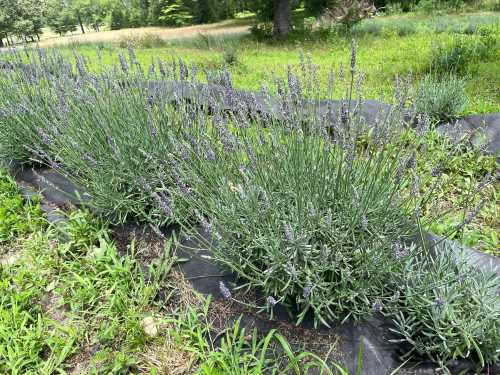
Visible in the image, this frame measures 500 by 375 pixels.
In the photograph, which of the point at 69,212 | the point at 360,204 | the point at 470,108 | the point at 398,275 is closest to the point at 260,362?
the point at 398,275

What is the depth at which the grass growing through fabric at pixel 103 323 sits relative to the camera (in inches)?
65.9

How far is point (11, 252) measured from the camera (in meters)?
2.69

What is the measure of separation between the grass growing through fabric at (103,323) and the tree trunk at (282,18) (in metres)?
11.2

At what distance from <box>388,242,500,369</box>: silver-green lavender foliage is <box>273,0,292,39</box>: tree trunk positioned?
11806mm

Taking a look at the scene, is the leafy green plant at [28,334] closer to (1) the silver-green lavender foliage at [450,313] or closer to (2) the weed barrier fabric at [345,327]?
(2) the weed barrier fabric at [345,327]

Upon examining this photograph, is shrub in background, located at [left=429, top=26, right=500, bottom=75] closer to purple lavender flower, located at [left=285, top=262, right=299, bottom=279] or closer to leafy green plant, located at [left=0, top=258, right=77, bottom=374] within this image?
purple lavender flower, located at [left=285, top=262, right=299, bottom=279]

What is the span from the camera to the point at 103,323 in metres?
1.97

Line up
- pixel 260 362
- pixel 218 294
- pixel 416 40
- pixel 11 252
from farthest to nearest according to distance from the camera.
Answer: pixel 416 40 → pixel 11 252 → pixel 218 294 → pixel 260 362

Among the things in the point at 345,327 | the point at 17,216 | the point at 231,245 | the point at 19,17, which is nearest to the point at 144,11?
the point at 19,17

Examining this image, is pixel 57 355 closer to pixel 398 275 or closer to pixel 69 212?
pixel 69 212

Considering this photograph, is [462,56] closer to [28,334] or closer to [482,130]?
[482,130]

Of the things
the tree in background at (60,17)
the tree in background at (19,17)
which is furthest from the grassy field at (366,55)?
the tree in background at (60,17)

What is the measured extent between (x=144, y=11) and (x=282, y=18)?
23050 millimetres

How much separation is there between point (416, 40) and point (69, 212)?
352 inches
